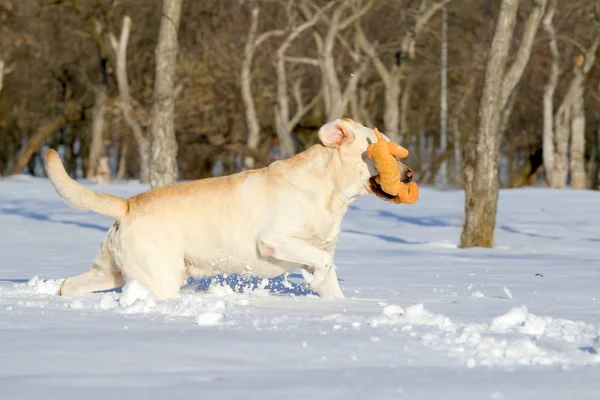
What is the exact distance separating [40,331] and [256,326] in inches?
41.4

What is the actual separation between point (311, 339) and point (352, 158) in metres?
2.26

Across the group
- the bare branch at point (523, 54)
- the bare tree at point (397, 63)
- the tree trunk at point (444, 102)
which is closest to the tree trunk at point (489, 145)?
the bare branch at point (523, 54)

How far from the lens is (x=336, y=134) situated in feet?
23.3

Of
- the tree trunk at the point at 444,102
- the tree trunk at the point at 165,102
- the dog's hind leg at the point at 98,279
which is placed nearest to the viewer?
the dog's hind leg at the point at 98,279

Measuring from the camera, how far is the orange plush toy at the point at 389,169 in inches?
272

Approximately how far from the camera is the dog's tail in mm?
7121

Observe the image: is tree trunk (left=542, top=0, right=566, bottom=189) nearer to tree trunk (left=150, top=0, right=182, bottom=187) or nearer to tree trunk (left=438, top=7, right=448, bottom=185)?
tree trunk (left=438, top=7, right=448, bottom=185)

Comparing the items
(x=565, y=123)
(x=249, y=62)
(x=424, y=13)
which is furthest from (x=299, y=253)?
(x=565, y=123)

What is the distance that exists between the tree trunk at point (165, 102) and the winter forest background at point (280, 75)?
6.56m

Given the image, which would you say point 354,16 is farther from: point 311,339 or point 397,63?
point 311,339

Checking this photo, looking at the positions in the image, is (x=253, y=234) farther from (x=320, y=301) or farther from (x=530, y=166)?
(x=530, y=166)

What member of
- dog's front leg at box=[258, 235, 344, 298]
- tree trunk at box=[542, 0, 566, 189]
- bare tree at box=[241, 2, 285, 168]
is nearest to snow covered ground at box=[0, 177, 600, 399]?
dog's front leg at box=[258, 235, 344, 298]

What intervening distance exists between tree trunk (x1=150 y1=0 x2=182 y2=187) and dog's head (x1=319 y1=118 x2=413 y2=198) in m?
10.2

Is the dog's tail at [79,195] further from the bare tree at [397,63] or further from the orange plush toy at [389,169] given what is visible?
the bare tree at [397,63]
